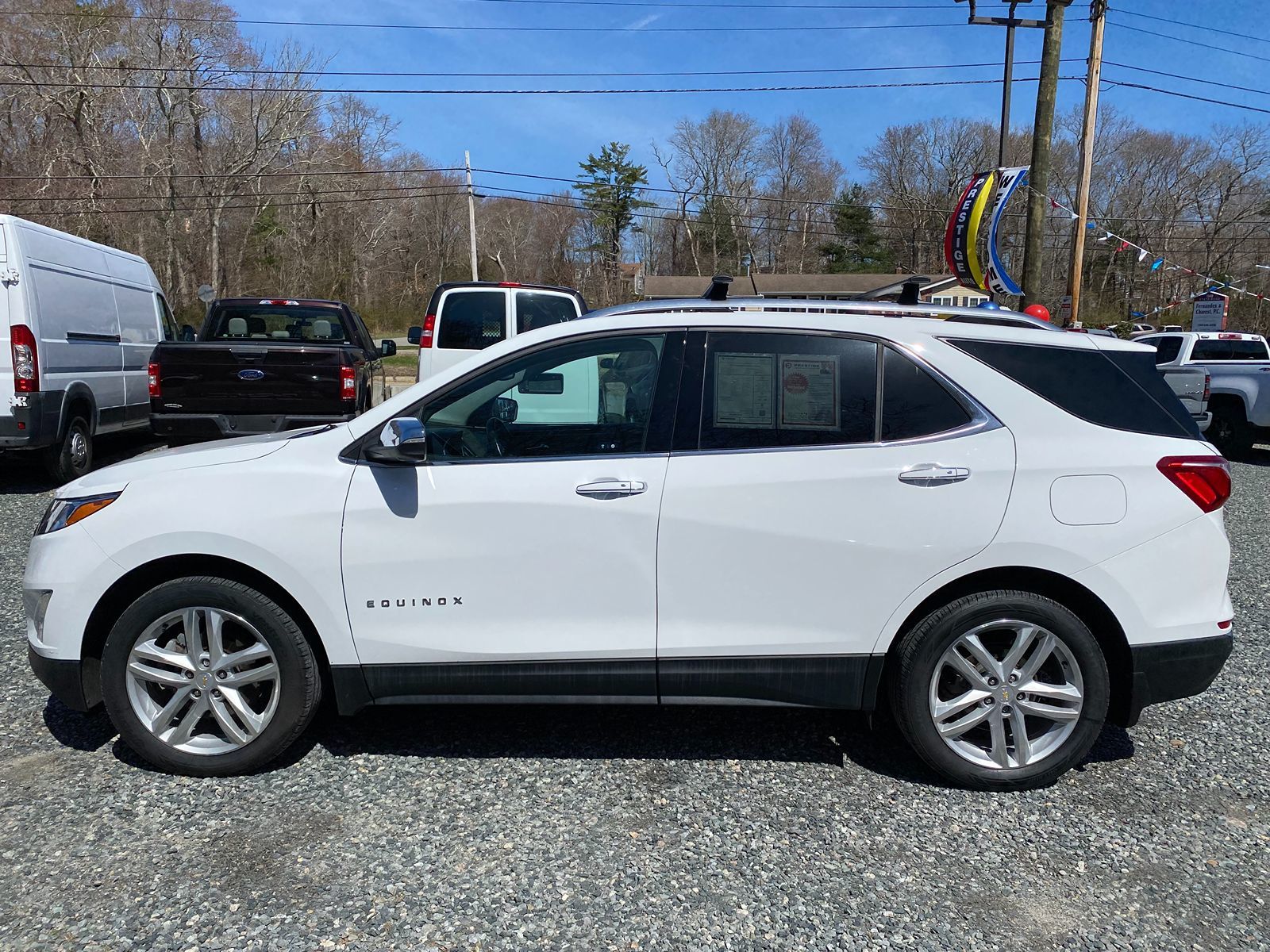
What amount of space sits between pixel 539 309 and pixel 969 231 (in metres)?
8.45

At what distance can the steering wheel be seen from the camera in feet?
10.8

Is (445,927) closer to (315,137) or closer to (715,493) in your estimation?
(715,493)

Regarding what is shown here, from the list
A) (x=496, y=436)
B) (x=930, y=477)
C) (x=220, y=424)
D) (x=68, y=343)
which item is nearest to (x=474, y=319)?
(x=220, y=424)

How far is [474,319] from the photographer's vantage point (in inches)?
401

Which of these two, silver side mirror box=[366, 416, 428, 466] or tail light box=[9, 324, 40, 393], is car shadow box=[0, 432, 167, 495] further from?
silver side mirror box=[366, 416, 428, 466]

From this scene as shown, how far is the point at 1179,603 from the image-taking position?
3.18m

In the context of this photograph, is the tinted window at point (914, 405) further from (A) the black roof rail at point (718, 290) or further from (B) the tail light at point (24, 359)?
(B) the tail light at point (24, 359)

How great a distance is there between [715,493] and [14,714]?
10.7 feet

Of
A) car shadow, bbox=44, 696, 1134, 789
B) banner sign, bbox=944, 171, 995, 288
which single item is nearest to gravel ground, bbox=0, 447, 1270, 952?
car shadow, bbox=44, 696, 1134, 789

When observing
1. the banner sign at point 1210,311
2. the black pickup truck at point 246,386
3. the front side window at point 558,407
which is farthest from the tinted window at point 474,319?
the banner sign at point 1210,311

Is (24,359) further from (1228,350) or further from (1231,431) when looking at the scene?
Answer: (1228,350)

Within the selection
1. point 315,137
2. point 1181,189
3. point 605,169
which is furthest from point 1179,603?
point 605,169

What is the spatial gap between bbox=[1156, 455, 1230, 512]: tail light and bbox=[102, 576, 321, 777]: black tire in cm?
320

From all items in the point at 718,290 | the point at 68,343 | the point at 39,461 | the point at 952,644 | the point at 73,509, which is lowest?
the point at 39,461
